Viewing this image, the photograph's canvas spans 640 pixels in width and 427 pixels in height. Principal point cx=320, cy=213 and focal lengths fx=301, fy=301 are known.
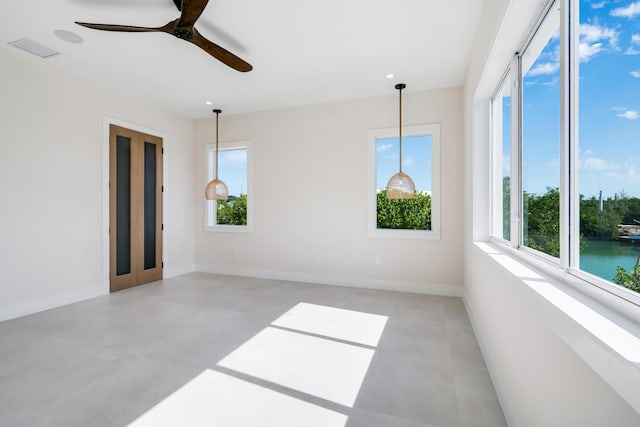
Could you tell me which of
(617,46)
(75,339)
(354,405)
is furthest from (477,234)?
(75,339)

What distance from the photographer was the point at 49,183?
3.71 metres

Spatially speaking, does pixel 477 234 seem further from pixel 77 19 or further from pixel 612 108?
pixel 77 19

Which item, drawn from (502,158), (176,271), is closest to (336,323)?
(502,158)

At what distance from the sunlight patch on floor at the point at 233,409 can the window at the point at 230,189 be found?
377 centimetres

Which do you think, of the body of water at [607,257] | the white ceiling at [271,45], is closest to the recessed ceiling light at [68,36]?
the white ceiling at [271,45]

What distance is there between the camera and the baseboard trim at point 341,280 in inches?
169

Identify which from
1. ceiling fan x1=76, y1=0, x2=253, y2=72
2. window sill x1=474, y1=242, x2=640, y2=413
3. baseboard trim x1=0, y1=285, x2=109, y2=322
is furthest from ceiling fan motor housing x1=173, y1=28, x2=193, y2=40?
baseboard trim x1=0, y1=285, x2=109, y2=322

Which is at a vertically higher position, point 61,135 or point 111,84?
point 111,84

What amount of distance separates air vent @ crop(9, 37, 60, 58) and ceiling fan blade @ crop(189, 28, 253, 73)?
6.40 feet

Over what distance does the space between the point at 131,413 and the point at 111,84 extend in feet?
14.0

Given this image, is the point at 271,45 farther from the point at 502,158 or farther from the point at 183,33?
the point at 502,158

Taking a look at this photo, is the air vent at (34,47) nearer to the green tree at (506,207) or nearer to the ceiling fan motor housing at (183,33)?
the ceiling fan motor housing at (183,33)

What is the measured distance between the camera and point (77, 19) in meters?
2.77

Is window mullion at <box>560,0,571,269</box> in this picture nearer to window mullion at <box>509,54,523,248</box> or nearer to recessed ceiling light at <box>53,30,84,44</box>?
window mullion at <box>509,54,523,248</box>
